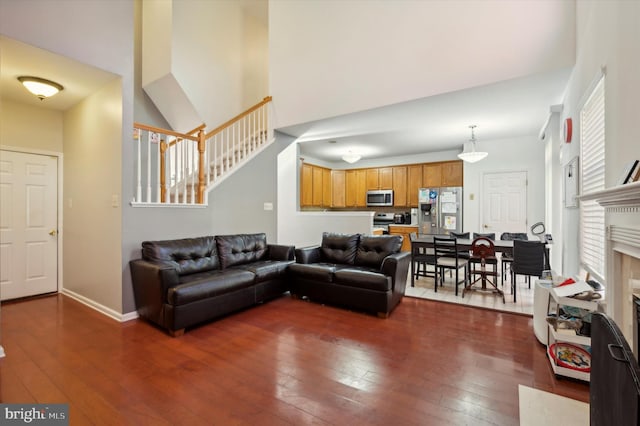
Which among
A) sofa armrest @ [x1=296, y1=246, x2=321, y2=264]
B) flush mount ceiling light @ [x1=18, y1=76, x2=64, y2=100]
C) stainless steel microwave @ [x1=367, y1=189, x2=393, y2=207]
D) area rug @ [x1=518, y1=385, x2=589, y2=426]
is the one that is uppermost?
flush mount ceiling light @ [x1=18, y1=76, x2=64, y2=100]

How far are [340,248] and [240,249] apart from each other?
146cm

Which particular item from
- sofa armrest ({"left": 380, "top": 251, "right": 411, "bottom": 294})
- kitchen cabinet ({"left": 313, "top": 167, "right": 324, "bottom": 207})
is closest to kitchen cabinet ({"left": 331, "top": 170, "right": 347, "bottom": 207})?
kitchen cabinet ({"left": 313, "top": 167, "right": 324, "bottom": 207})

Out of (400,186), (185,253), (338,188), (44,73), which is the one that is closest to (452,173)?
(400,186)

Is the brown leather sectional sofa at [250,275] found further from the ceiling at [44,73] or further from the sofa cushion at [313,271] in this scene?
the ceiling at [44,73]

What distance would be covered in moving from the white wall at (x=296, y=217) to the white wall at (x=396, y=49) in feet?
3.18

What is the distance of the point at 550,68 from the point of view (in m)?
3.32

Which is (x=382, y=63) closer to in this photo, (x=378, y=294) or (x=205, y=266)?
(x=378, y=294)

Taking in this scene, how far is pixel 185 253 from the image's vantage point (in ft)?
11.9

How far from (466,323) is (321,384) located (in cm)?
200

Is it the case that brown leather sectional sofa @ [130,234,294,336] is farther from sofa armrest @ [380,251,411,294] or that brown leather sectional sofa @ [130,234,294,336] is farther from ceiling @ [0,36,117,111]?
ceiling @ [0,36,117,111]

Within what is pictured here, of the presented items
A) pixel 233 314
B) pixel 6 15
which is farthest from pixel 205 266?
pixel 6 15

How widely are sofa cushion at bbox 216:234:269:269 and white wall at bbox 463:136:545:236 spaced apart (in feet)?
15.8

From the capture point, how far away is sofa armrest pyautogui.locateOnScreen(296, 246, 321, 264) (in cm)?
436

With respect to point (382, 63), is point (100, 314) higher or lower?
lower
